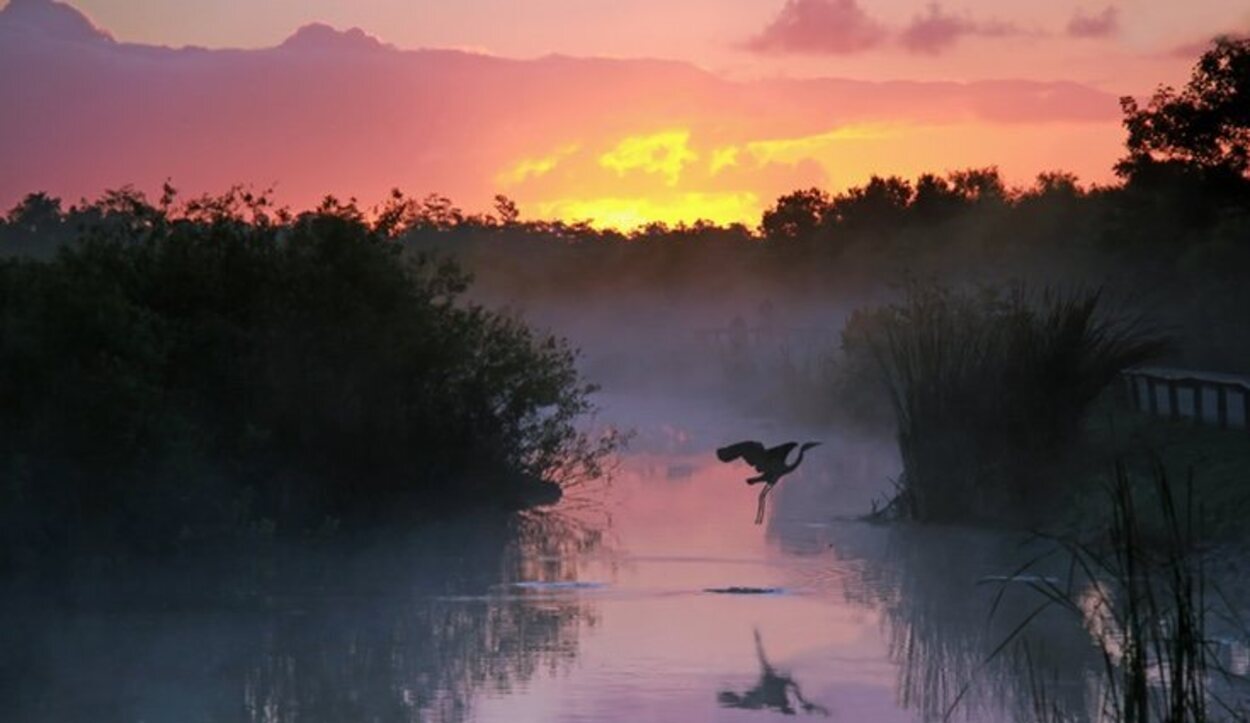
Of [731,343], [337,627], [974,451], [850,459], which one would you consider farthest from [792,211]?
[337,627]

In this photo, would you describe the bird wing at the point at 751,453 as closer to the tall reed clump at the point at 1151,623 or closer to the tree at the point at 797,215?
the tall reed clump at the point at 1151,623

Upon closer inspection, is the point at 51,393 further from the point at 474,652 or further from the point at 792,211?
the point at 792,211

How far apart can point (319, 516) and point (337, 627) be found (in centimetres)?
559

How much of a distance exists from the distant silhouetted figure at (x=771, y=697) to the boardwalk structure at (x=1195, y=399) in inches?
400

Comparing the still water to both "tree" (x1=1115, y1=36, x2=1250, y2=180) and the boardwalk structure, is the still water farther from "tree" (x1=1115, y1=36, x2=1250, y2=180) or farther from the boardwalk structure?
"tree" (x1=1115, y1=36, x2=1250, y2=180)

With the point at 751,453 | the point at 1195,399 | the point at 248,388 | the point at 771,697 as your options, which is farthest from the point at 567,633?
the point at 1195,399

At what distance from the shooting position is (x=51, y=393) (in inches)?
709

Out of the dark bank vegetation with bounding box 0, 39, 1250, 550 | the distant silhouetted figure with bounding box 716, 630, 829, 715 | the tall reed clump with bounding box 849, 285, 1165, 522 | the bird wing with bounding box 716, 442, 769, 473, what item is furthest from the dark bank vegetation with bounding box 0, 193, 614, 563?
the distant silhouetted figure with bounding box 716, 630, 829, 715

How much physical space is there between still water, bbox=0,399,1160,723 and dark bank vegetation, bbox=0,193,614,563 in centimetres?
77

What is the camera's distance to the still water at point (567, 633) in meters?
12.3

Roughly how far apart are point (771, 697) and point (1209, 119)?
102 ft

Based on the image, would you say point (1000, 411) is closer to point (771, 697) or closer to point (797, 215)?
point (771, 697)

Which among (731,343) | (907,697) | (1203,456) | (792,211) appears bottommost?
(907,697)

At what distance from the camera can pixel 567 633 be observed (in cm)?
1478
